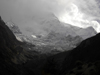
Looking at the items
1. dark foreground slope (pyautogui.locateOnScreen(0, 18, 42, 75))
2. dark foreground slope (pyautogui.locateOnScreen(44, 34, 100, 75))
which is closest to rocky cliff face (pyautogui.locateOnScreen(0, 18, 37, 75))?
dark foreground slope (pyautogui.locateOnScreen(0, 18, 42, 75))

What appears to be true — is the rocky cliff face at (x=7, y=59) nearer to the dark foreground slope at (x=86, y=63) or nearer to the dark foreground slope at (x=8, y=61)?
the dark foreground slope at (x=8, y=61)

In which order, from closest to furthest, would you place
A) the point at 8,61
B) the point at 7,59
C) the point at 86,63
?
the point at 86,63 < the point at 8,61 < the point at 7,59

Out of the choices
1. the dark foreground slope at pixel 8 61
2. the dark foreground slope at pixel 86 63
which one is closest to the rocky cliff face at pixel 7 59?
the dark foreground slope at pixel 8 61

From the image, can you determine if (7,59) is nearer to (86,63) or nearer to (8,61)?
(8,61)

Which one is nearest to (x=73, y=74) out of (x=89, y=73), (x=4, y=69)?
(x=89, y=73)

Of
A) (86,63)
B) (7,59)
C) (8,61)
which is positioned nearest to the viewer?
(86,63)

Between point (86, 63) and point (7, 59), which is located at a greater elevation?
point (7, 59)

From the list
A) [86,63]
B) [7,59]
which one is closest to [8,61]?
[7,59]

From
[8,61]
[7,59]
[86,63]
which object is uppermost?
[7,59]

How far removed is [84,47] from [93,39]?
5.22m

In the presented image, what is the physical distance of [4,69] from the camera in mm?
96438

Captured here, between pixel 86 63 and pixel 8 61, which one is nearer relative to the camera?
pixel 86 63

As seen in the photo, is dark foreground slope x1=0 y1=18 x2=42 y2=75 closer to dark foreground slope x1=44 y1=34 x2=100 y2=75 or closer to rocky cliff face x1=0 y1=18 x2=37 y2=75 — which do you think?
rocky cliff face x1=0 y1=18 x2=37 y2=75

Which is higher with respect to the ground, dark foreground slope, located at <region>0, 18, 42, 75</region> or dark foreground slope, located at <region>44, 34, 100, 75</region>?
dark foreground slope, located at <region>0, 18, 42, 75</region>
